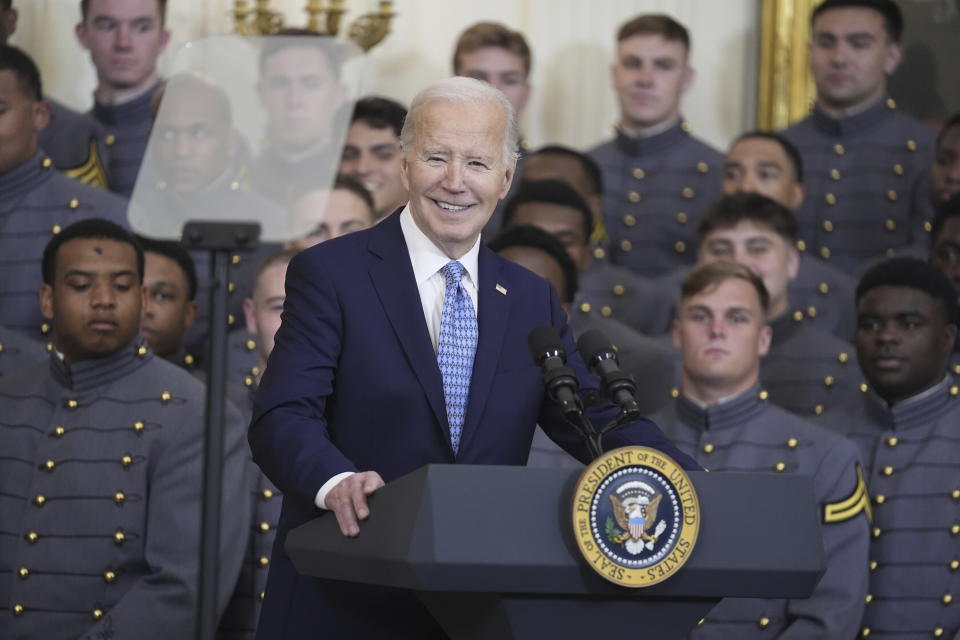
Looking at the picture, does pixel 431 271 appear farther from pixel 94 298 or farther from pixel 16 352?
pixel 16 352

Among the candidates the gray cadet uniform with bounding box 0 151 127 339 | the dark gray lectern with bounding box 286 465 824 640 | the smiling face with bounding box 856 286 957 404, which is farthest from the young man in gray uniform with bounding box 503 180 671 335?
the dark gray lectern with bounding box 286 465 824 640

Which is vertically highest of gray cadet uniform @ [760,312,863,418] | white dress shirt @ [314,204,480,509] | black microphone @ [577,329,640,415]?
white dress shirt @ [314,204,480,509]

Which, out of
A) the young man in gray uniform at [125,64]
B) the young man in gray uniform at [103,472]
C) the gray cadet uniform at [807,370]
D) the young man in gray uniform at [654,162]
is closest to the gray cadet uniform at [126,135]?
the young man in gray uniform at [125,64]

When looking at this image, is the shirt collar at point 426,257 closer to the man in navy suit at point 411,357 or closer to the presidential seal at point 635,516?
the man in navy suit at point 411,357

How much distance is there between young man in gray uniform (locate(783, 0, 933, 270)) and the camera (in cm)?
599

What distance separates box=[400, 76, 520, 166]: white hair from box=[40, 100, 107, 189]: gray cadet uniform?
3.36 meters

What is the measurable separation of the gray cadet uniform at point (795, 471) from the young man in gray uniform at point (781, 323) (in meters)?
0.56

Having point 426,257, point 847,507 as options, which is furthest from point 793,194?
point 426,257

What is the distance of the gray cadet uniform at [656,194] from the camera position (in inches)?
236

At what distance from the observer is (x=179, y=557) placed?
4039 mm

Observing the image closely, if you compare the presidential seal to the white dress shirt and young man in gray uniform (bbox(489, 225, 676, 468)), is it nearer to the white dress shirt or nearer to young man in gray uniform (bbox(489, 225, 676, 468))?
the white dress shirt

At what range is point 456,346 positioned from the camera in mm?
2238

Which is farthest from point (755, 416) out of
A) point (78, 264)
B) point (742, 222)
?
point (78, 264)

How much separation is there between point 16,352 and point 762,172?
8.35ft
